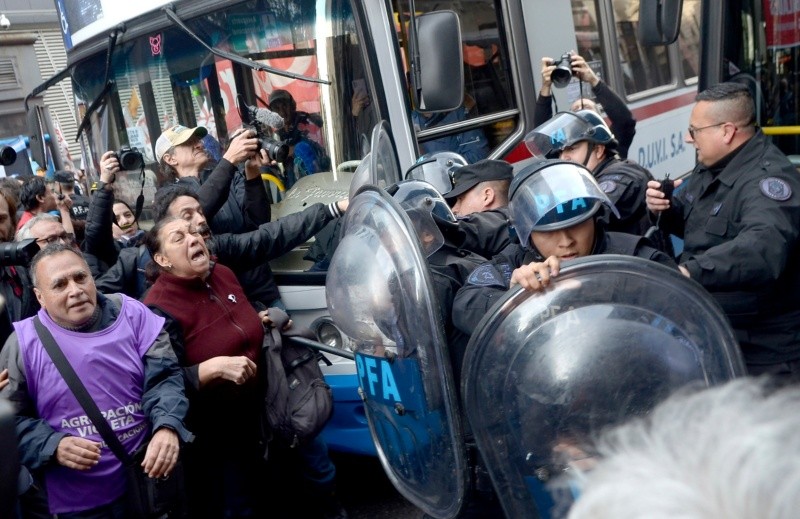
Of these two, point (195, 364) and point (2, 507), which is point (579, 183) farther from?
point (195, 364)

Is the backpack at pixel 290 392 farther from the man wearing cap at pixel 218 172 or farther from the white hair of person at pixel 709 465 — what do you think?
the white hair of person at pixel 709 465

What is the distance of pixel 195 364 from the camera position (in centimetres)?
348

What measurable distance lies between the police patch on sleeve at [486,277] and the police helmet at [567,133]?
1465mm

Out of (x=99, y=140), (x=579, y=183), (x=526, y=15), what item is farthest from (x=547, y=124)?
(x=99, y=140)

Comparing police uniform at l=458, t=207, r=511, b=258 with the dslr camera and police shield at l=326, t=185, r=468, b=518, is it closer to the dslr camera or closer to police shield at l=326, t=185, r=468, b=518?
police shield at l=326, t=185, r=468, b=518

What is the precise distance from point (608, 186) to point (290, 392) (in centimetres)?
159

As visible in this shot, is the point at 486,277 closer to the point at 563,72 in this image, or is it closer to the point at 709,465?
the point at 709,465

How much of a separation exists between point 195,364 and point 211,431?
42 centimetres

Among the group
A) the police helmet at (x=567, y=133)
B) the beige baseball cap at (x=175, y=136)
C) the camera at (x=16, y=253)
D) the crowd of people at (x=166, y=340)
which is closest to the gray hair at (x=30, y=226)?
the crowd of people at (x=166, y=340)

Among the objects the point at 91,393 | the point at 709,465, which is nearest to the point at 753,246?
the point at 709,465

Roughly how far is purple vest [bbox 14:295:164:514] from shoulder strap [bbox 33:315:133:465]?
21mm

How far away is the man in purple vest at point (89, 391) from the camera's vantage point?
Result: 2.96 metres

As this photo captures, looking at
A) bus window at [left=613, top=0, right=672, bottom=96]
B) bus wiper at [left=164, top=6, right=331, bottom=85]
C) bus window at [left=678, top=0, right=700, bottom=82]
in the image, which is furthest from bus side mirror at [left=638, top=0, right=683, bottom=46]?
bus window at [left=678, top=0, right=700, bottom=82]

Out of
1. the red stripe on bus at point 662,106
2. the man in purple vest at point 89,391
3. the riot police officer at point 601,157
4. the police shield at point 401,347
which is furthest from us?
the red stripe on bus at point 662,106
